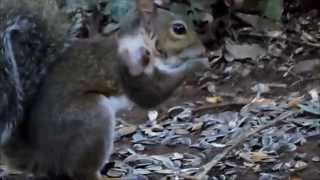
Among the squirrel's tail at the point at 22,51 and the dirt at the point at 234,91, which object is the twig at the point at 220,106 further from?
the squirrel's tail at the point at 22,51

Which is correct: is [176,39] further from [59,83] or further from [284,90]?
[284,90]

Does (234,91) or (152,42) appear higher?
(152,42)

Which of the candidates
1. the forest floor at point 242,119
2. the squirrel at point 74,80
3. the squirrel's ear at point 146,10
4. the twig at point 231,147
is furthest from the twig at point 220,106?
the squirrel's ear at point 146,10

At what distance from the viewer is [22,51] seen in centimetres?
288

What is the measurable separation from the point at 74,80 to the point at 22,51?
0.21 meters

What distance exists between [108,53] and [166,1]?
1.46 m

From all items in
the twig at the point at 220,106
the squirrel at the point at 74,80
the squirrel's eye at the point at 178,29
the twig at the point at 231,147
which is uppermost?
the squirrel's eye at the point at 178,29

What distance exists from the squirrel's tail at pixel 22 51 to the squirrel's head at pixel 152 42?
26cm

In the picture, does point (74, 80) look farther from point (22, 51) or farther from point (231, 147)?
point (231, 147)

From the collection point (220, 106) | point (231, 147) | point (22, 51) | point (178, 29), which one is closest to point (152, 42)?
point (178, 29)

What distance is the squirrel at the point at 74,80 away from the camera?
9.45 feet

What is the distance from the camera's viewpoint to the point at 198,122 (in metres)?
3.85

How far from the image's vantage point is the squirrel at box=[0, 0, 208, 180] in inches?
113

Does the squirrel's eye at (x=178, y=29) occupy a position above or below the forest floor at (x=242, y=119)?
above
